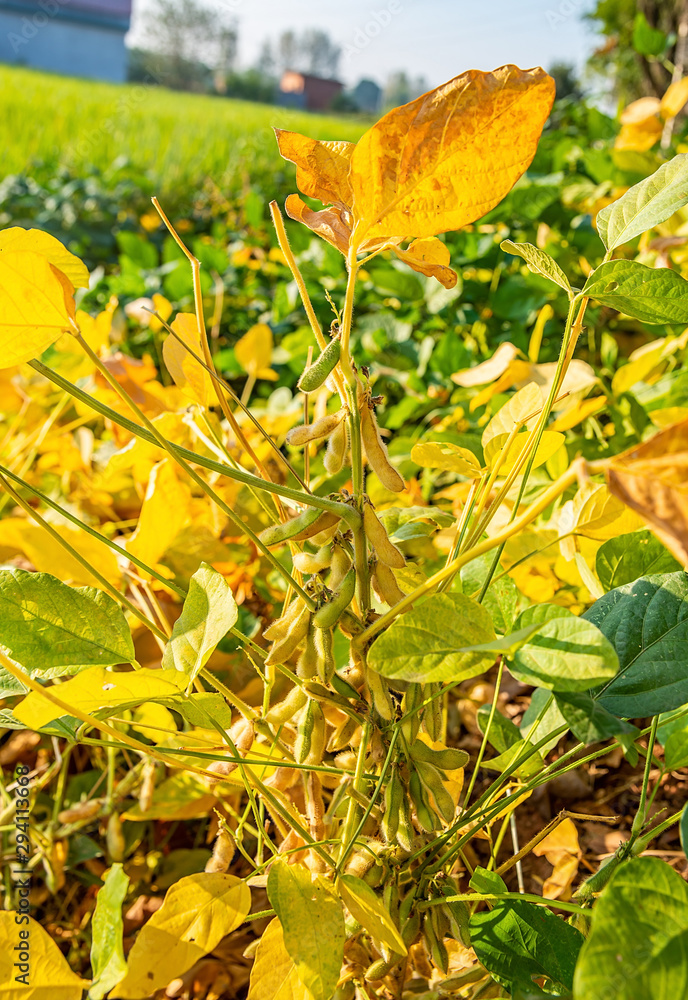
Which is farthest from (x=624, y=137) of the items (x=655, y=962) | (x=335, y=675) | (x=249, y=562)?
(x=655, y=962)

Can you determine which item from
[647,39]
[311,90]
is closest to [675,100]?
[647,39]

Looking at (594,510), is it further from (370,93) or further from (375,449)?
(370,93)

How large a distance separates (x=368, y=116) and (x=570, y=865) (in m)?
8.21

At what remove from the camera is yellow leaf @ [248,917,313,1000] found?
0.43 meters

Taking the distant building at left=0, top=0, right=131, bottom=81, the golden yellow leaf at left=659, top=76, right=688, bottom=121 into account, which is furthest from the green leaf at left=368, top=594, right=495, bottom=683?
the distant building at left=0, top=0, right=131, bottom=81

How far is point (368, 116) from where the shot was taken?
25.2ft

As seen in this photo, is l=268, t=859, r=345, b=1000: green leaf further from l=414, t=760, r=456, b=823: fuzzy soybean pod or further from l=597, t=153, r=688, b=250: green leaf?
l=597, t=153, r=688, b=250: green leaf

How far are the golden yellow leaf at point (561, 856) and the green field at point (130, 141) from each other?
3460 mm

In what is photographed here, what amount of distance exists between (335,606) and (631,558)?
23cm

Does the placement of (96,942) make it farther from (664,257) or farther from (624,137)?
(624,137)

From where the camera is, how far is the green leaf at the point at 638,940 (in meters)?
0.27

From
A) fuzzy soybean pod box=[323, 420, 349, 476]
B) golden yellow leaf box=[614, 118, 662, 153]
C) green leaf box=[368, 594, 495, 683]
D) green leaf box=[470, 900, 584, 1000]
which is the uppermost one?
golden yellow leaf box=[614, 118, 662, 153]

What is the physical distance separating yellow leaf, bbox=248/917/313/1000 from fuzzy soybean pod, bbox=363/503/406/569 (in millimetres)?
228

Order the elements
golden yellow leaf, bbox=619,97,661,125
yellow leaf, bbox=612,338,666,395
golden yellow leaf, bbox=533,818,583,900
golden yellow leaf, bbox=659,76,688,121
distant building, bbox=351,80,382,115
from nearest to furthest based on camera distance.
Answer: golden yellow leaf, bbox=533,818,583,900, yellow leaf, bbox=612,338,666,395, golden yellow leaf, bbox=659,76,688,121, golden yellow leaf, bbox=619,97,661,125, distant building, bbox=351,80,382,115
